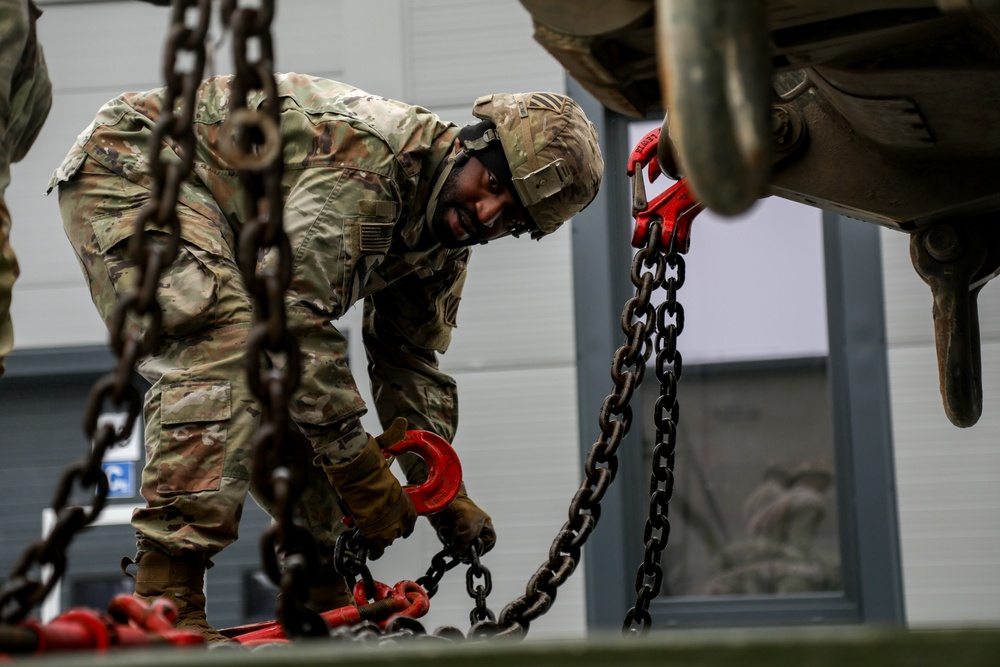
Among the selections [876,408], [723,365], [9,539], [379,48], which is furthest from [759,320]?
[9,539]

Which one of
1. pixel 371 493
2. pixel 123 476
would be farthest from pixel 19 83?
pixel 123 476

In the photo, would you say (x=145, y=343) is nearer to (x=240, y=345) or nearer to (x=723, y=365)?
(x=240, y=345)

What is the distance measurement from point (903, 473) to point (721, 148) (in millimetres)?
4356

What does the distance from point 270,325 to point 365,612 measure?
1511 millimetres

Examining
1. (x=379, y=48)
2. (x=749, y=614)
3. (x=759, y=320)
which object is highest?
(x=379, y=48)

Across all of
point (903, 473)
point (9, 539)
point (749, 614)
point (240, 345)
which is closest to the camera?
point (240, 345)

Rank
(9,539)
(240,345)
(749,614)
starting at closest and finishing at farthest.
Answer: (240,345)
(749,614)
(9,539)

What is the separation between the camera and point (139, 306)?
1399 mm

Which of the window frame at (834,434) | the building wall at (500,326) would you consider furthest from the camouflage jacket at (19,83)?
the window frame at (834,434)

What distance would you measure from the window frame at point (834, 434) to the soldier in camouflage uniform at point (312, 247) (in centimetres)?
191

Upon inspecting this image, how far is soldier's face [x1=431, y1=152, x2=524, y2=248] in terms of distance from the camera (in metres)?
3.28

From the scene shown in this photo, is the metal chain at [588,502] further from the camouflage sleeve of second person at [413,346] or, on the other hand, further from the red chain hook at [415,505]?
the camouflage sleeve of second person at [413,346]

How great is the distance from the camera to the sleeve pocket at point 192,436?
2.79 m

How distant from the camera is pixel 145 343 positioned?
146 centimetres
